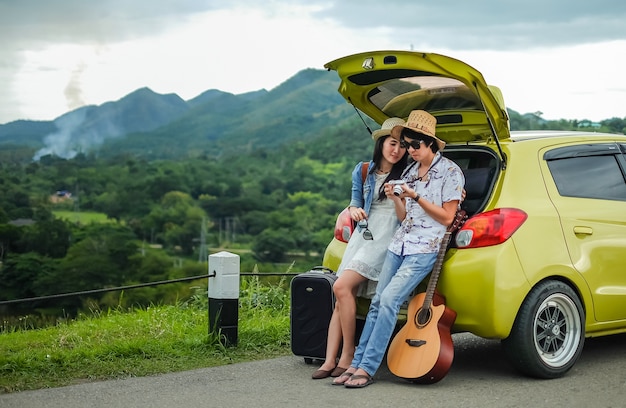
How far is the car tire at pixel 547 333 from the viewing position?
6.68m

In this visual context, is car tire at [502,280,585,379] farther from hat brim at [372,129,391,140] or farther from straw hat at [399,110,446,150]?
hat brim at [372,129,391,140]

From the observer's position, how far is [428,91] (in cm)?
747

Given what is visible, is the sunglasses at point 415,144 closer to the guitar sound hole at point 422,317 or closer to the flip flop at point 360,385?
the guitar sound hole at point 422,317

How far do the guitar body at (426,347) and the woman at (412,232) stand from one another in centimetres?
11

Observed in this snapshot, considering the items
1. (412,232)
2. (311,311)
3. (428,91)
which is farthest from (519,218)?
(311,311)

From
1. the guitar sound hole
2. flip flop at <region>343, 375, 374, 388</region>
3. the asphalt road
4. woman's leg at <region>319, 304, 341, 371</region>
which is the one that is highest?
the guitar sound hole

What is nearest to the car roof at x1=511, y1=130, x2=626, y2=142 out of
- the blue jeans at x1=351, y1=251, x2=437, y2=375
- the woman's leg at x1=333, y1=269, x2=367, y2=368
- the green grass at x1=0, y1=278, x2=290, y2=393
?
the blue jeans at x1=351, y1=251, x2=437, y2=375

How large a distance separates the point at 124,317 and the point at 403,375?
15.4ft

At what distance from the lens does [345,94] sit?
7.93m

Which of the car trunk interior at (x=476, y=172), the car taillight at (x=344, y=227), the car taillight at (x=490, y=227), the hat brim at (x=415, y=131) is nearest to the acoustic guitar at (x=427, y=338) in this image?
the car taillight at (x=490, y=227)

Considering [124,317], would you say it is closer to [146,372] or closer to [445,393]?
[146,372]

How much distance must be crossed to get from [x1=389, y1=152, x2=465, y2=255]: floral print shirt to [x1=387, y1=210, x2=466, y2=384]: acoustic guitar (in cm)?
10

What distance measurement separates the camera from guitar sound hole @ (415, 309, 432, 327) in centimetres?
668

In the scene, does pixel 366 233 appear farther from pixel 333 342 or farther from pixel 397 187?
pixel 333 342
